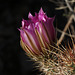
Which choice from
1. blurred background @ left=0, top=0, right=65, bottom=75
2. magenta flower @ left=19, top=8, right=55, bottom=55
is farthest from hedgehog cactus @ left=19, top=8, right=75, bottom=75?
blurred background @ left=0, top=0, right=65, bottom=75

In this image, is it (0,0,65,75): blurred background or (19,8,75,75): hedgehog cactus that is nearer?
(19,8,75,75): hedgehog cactus

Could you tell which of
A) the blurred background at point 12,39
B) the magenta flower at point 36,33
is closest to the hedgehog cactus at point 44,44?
the magenta flower at point 36,33

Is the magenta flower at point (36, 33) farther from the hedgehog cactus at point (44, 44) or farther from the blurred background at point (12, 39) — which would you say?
the blurred background at point (12, 39)

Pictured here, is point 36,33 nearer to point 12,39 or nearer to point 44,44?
point 44,44

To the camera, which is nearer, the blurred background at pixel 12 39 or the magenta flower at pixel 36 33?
the magenta flower at pixel 36 33

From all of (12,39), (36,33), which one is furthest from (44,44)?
(12,39)

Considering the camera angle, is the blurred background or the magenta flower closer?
the magenta flower

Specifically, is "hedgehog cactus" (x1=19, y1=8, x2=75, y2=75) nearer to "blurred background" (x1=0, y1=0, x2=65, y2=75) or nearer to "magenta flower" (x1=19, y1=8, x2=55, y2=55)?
"magenta flower" (x1=19, y1=8, x2=55, y2=55)
